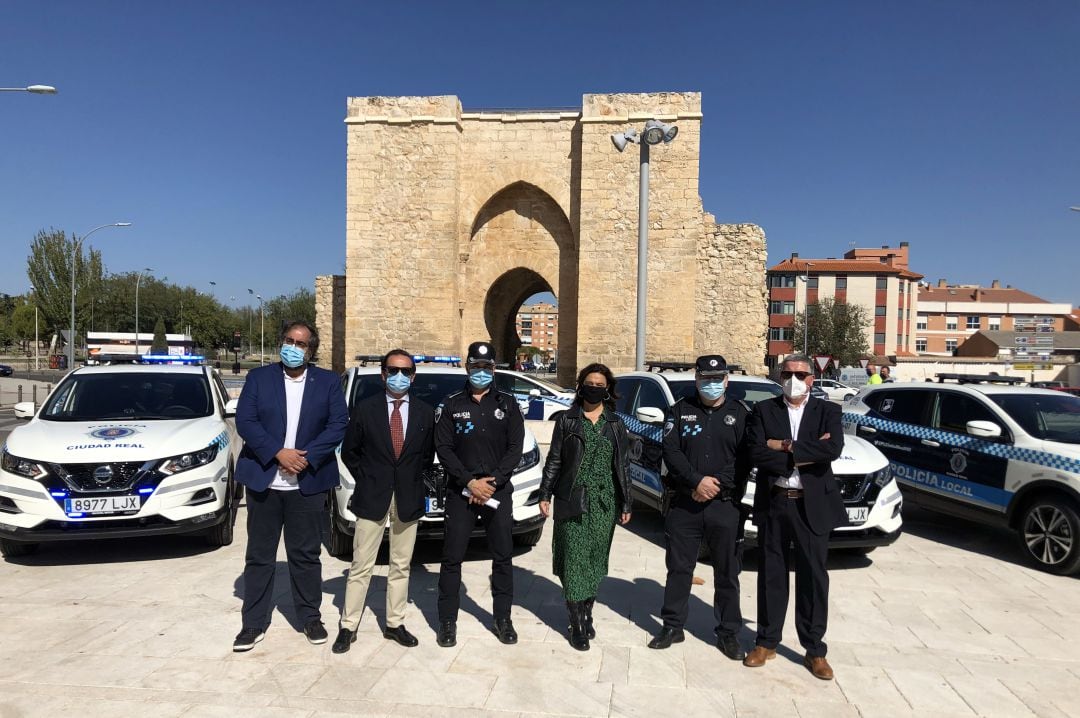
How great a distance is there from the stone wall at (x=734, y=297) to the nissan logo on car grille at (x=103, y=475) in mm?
16014

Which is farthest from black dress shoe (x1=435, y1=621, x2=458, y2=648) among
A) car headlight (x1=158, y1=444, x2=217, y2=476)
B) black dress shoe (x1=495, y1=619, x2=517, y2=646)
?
car headlight (x1=158, y1=444, x2=217, y2=476)

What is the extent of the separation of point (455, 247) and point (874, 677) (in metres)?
16.3

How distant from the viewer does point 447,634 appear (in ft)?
14.2

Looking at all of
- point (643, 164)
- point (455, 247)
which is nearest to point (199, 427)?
point (643, 164)

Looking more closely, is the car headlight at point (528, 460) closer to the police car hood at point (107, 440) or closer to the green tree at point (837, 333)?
the police car hood at point (107, 440)

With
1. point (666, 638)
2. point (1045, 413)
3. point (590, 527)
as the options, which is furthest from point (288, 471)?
point (1045, 413)

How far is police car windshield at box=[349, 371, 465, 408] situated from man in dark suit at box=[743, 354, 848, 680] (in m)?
3.78

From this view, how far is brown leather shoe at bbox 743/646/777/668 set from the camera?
4.12m

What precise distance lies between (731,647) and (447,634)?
1.76 metres

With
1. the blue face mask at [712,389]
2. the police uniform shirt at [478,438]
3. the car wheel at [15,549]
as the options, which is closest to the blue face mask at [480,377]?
the police uniform shirt at [478,438]

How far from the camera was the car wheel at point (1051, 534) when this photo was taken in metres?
6.05

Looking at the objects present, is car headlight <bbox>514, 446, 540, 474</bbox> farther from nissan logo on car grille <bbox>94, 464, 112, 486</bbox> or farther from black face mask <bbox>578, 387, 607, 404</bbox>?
nissan logo on car grille <bbox>94, 464, 112, 486</bbox>

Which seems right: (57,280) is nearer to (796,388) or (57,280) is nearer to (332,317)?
(332,317)

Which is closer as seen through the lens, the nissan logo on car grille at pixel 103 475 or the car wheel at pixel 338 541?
the nissan logo on car grille at pixel 103 475
